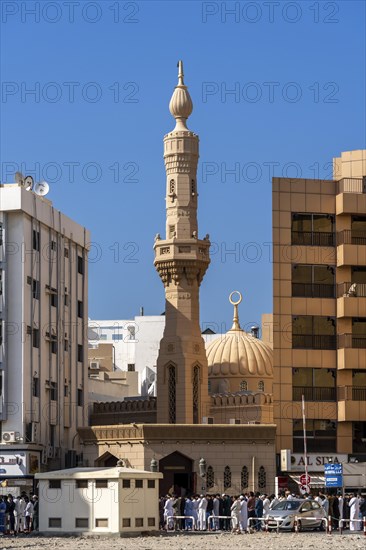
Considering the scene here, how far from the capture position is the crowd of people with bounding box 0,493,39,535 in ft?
174

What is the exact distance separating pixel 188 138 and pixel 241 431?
18.2 m

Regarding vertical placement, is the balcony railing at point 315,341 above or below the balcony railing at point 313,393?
above

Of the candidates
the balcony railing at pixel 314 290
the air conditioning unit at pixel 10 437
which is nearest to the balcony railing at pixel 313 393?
the balcony railing at pixel 314 290

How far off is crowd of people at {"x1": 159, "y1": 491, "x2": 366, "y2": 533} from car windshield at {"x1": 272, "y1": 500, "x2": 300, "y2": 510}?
57cm

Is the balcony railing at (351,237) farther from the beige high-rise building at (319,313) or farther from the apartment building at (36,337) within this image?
the apartment building at (36,337)

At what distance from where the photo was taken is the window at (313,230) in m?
66.8

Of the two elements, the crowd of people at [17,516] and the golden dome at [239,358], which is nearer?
the crowd of people at [17,516]

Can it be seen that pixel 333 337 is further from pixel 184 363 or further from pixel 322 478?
pixel 184 363

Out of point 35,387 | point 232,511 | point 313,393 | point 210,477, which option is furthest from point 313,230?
point 232,511

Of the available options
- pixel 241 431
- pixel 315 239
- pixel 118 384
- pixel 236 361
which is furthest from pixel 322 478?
pixel 118 384

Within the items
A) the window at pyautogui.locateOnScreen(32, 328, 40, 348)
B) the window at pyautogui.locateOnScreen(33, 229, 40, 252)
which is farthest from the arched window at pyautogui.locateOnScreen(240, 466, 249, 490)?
the window at pyautogui.locateOnScreen(33, 229, 40, 252)

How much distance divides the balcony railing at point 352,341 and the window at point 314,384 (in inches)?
55.8

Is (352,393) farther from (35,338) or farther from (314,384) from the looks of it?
(35,338)

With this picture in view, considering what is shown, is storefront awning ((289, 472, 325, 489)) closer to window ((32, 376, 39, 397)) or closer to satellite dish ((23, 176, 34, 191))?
window ((32, 376, 39, 397))
